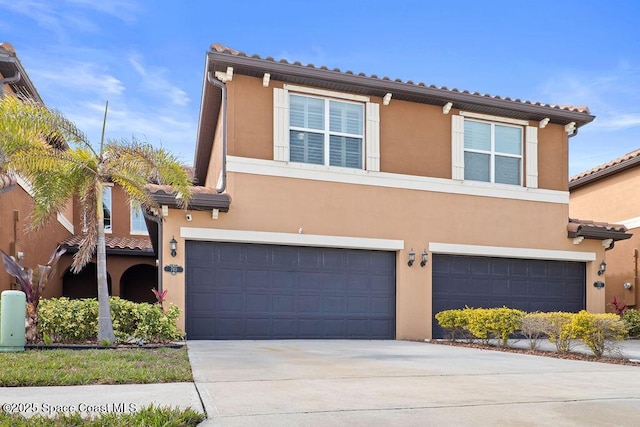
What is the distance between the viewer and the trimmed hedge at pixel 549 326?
1005 centimetres

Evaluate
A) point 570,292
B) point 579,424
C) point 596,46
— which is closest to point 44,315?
point 579,424

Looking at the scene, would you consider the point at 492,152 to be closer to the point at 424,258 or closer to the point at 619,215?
the point at 424,258

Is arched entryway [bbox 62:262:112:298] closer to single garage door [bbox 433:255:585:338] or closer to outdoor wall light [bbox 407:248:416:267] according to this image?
outdoor wall light [bbox 407:248:416:267]

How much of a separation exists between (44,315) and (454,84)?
1122 cm

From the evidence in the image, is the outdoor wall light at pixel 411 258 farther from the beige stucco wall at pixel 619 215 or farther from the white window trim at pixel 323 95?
the beige stucco wall at pixel 619 215

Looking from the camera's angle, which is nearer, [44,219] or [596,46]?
[44,219]

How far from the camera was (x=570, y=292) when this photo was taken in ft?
52.5

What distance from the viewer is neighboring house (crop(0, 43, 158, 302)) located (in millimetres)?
13448

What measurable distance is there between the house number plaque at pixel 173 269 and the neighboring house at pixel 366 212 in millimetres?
82

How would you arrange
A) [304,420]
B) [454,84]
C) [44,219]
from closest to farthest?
[304,420] < [44,219] < [454,84]

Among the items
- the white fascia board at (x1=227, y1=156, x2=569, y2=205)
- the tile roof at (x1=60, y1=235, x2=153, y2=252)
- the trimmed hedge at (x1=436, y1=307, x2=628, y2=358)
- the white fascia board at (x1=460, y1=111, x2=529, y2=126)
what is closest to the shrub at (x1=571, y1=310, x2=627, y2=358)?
the trimmed hedge at (x1=436, y1=307, x2=628, y2=358)

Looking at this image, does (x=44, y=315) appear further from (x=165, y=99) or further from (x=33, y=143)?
(x=165, y=99)

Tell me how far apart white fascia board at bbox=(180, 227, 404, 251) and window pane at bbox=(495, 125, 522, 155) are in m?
4.28

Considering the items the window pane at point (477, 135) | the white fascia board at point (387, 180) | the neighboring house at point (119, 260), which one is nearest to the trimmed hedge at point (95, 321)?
the white fascia board at point (387, 180)
